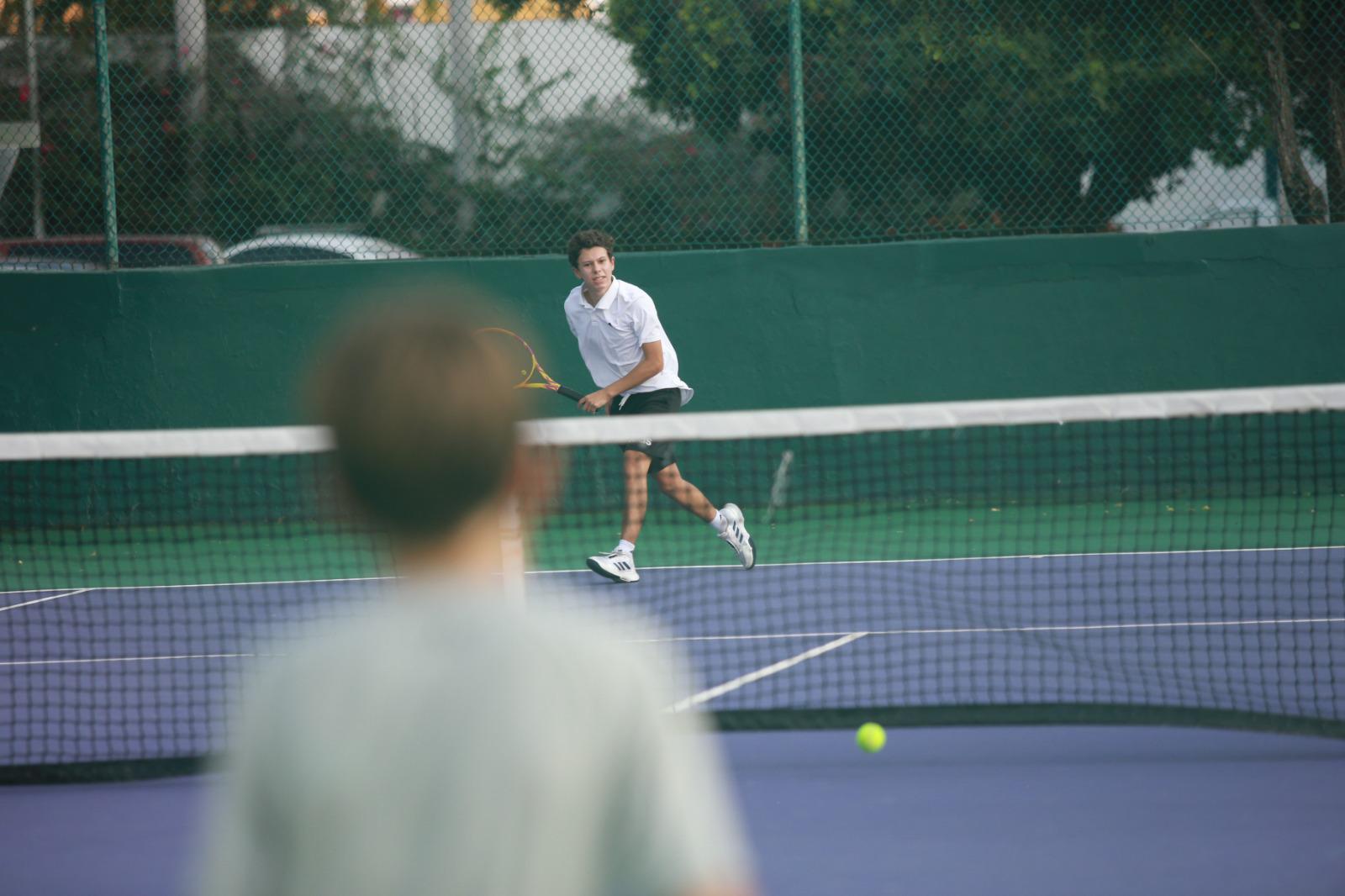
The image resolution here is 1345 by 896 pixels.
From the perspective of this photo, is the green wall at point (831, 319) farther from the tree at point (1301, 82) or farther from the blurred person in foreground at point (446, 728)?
the blurred person in foreground at point (446, 728)

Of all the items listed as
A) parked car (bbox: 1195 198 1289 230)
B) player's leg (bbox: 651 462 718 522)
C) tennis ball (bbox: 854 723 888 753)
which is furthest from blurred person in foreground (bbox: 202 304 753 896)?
parked car (bbox: 1195 198 1289 230)

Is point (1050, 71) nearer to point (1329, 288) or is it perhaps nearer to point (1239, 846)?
point (1329, 288)

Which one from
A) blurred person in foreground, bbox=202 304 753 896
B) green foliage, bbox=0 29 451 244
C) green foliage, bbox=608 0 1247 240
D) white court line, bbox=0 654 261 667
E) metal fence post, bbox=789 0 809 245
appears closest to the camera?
blurred person in foreground, bbox=202 304 753 896

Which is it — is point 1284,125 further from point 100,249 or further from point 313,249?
point 100,249

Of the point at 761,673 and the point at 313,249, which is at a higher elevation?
the point at 313,249

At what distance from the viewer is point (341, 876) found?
95cm

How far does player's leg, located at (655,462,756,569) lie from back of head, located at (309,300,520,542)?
221 inches

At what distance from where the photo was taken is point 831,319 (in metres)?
8.98

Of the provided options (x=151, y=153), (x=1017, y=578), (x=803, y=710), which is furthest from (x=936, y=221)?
(x=803, y=710)

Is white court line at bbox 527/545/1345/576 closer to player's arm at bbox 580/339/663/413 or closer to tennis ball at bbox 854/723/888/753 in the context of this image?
player's arm at bbox 580/339/663/413

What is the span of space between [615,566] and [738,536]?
1.99 feet

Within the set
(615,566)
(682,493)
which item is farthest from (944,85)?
(615,566)

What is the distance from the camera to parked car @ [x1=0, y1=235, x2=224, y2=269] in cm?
885

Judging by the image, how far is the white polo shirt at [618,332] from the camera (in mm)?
6805
